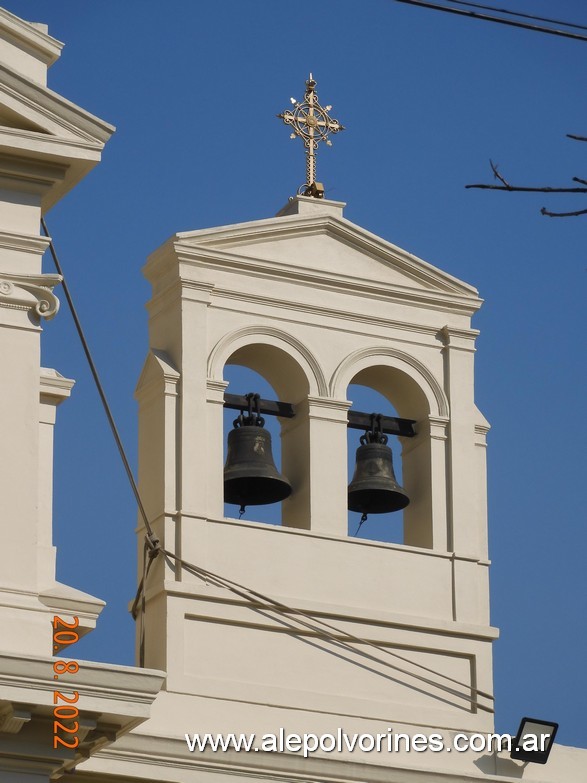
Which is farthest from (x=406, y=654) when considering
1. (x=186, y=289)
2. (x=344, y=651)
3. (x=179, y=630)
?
(x=186, y=289)

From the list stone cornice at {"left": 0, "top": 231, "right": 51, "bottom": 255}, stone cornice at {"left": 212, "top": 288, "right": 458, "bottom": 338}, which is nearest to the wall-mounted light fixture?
stone cornice at {"left": 212, "top": 288, "right": 458, "bottom": 338}

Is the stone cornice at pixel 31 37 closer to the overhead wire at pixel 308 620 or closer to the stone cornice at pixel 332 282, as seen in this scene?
the stone cornice at pixel 332 282

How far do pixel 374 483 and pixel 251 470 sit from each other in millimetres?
1231

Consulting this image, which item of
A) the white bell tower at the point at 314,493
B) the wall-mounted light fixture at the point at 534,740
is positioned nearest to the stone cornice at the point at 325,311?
the white bell tower at the point at 314,493

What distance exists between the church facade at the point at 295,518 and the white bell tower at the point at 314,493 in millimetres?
20

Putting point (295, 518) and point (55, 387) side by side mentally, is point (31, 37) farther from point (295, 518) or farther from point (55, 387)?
point (295, 518)

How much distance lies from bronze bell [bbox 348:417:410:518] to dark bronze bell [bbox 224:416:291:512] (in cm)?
68

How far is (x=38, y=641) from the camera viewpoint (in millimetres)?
16031

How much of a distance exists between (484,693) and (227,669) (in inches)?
96.0

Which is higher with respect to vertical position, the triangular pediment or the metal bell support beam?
the triangular pediment

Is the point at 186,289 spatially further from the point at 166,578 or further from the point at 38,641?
the point at 38,641

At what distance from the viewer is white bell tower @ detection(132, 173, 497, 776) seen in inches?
799

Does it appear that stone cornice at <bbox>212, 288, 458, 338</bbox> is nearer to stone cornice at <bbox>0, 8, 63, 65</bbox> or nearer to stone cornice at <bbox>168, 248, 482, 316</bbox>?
stone cornice at <bbox>168, 248, 482, 316</bbox>
